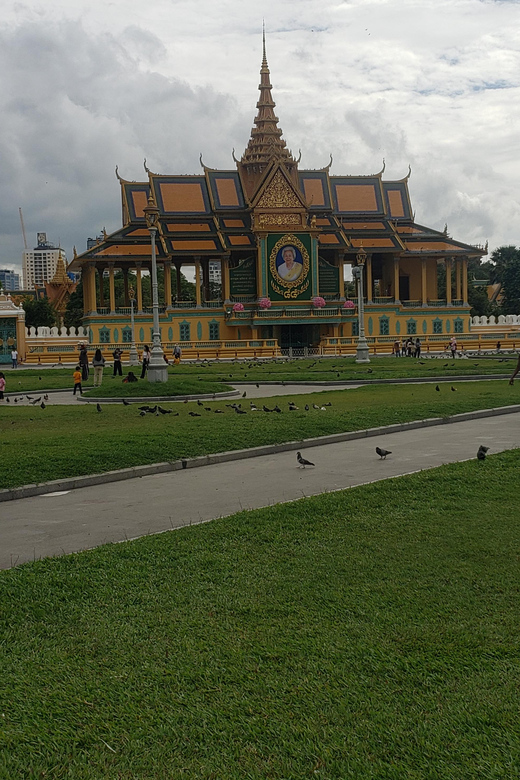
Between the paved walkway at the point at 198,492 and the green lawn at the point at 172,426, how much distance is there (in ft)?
2.35

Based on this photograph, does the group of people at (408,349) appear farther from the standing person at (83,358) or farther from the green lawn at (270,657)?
the green lawn at (270,657)

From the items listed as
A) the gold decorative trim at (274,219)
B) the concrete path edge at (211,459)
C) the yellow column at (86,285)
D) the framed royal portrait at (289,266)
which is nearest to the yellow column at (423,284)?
the framed royal portrait at (289,266)

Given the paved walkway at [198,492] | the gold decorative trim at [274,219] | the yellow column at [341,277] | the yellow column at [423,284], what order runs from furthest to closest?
the yellow column at [423,284] → the yellow column at [341,277] → the gold decorative trim at [274,219] → the paved walkway at [198,492]

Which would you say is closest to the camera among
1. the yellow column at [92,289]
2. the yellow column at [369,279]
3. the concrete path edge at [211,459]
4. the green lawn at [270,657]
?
the green lawn at [270,657]

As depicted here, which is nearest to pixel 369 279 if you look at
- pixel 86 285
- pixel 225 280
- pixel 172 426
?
pixel 225 280

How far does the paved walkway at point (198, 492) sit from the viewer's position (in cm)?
793

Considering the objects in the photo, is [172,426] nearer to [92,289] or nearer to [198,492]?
[198,492]

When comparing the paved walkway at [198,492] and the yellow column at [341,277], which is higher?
the yellow column at [341,277]

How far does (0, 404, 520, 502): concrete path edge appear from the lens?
10.3 meters

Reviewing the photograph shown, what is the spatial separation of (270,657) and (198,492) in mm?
5502

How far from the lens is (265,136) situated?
248 feet

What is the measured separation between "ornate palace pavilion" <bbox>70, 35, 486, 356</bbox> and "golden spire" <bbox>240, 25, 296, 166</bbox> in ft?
6.84

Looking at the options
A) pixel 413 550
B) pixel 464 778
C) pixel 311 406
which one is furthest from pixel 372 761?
pixel 311 406

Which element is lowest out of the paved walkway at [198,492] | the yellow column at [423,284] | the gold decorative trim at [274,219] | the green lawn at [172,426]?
the paved walkway at [198,492]
